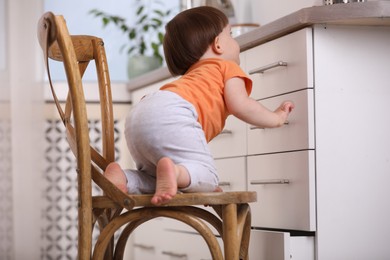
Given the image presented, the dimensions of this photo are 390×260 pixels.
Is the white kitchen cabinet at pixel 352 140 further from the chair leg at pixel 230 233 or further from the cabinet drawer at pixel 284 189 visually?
the chair leg at pixel 230 233

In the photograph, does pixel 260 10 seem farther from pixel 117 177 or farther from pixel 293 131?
pixel 117 177

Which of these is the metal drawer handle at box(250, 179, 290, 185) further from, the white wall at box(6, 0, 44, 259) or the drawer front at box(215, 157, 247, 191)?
the white wall at box(6, 0, 44, 259)

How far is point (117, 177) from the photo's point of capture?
63.5 inches

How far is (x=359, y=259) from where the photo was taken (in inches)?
81.3

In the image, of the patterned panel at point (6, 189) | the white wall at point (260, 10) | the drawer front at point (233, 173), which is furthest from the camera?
the patterned panel at point (6, 189)

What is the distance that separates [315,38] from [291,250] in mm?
A: 544

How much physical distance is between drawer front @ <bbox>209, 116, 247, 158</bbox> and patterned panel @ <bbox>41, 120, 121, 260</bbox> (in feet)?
3.28

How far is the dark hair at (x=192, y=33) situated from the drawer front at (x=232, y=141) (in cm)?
67

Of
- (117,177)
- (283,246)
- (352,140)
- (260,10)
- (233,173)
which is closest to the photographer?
(117,177)

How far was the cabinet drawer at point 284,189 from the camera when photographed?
6.66 feet

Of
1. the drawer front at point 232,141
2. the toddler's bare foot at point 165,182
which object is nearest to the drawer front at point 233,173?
the drawer front at point 232,141

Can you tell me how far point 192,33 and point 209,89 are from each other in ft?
0.48

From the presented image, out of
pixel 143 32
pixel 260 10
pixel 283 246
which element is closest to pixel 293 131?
pixel 283 246

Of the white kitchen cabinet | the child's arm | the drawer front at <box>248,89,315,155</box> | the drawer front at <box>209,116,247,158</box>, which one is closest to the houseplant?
the drawer front at <box>209,116,247,158</box>
